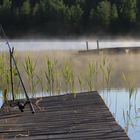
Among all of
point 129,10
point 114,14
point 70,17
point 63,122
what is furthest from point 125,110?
point 129,10

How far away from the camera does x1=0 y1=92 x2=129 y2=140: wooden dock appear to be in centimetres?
459

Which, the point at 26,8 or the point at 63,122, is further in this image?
the point at 26,8

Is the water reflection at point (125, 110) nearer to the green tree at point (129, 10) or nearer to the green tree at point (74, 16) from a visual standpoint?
the green tree at point (74, 16)

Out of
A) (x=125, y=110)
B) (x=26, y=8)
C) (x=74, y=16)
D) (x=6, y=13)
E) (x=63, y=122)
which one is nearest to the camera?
(x=63, y=122)

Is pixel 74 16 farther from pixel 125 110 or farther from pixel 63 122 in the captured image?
pixel 63 122

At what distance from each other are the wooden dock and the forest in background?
26.9 m

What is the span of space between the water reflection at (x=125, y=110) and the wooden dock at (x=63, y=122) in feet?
1.25

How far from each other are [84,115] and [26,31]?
99.5 ft

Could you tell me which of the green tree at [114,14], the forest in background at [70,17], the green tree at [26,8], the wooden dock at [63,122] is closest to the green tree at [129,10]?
the forest in background at [70,17]

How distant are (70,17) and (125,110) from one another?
2732 centimetres

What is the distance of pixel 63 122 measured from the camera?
17.1ft

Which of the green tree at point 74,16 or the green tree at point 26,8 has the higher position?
the green tree at point 26,8

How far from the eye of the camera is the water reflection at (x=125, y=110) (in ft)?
20.0

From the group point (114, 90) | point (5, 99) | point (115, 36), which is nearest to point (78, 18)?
point (115, 36)
